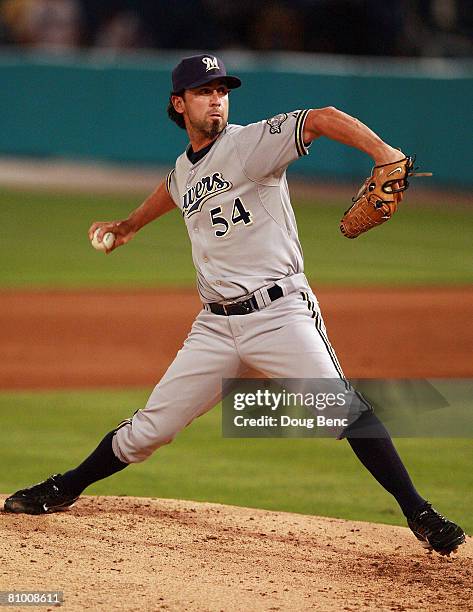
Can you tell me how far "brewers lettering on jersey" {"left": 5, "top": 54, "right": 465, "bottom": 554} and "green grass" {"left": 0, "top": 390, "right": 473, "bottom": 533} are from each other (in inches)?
34.8

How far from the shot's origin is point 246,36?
20.4 metres

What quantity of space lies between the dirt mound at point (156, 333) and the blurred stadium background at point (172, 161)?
0.17 feet

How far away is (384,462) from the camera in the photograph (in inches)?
174

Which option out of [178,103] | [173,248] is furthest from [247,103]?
[178,103]

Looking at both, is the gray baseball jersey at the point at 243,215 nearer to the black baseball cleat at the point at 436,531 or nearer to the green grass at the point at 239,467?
the black baseball cleat at the point at 436,531

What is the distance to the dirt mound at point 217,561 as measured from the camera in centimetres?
399

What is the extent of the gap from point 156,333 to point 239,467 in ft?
11.0

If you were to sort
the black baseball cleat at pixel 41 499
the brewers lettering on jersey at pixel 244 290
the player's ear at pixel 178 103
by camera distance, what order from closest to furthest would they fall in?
the brewers lettering on jersey at pixel 244 290, the player's ear at pixel 178 103, the black baseball cleat at pixel 41 499

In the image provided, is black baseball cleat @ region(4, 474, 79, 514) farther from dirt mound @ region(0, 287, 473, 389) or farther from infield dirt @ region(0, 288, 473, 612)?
dirt mound @ region(0, 287, 473, 389)

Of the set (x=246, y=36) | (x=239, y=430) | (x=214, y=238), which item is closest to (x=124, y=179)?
(x=246, y=36)

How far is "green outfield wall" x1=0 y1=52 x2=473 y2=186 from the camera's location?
1681cm

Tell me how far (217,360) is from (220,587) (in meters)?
0.94

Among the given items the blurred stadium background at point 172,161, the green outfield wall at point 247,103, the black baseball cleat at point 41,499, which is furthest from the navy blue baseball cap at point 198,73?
the green outfield wall at point 247,103

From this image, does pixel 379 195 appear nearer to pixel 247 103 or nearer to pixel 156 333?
pixel 156 333
